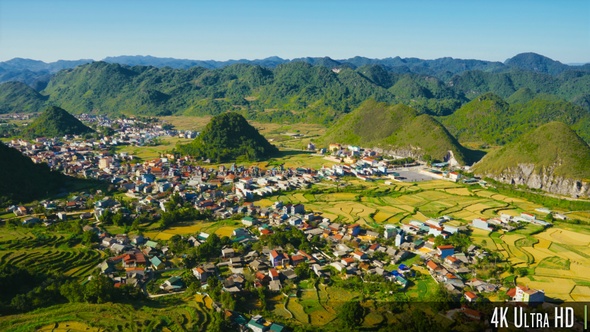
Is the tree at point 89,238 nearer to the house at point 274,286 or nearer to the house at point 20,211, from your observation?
the house at point 20,211

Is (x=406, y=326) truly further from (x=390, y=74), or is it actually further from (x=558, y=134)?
(x=390, y=74)

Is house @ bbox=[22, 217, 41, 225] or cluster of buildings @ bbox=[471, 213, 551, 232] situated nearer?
house @ bbox=[22, 217, 41, 225]

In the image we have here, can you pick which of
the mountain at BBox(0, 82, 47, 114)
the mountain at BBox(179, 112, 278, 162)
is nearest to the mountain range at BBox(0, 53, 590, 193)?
the mountain at BBox(0, 82, 47, 114)

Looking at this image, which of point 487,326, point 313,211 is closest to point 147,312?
point 487,326

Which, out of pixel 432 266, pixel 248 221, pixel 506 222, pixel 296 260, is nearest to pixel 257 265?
pixel 296 260

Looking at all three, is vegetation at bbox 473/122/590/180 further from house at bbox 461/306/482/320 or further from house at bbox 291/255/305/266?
house at bbox 291/255/305/266

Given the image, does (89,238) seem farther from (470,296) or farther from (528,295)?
(528,295)

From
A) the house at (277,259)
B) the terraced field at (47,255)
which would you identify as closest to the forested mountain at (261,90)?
the house at (277,259)

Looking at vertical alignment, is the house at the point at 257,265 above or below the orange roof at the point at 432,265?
below
